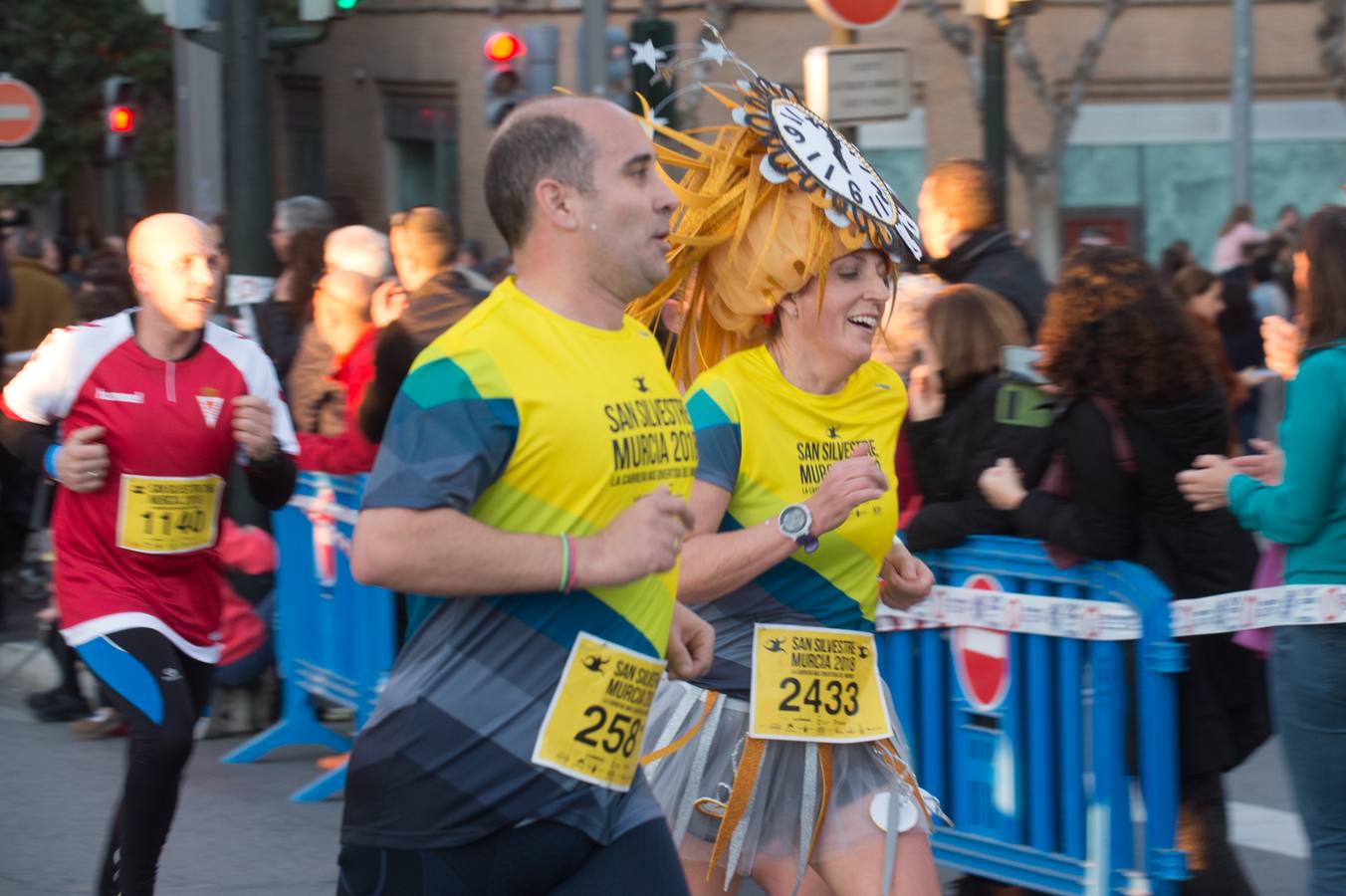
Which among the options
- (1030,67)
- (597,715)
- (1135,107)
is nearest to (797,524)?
(597,715)

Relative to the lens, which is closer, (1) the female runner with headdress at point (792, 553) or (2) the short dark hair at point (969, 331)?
(1) the female runner with headdress at point (792, 553)

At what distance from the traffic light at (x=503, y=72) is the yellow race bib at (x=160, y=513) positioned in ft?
24.1

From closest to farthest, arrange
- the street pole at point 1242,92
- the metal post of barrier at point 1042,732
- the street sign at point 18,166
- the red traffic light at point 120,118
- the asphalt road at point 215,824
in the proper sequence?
1. the metal post of barrier at point 1042,732
2. the asphalt road at point 215,824
3. the street sign at point 18,166
4. the red traffic light at point 120,118
5. the street pole at point 1242,92

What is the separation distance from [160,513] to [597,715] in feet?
8.03

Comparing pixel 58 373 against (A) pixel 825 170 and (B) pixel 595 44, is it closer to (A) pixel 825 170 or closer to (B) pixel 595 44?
(A) pixel 825 170

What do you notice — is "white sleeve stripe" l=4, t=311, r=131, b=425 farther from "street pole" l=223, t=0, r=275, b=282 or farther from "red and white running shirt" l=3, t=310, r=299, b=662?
"street pole" l=223, t=0, r=275, b=282

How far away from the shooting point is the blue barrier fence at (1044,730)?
4855 mm

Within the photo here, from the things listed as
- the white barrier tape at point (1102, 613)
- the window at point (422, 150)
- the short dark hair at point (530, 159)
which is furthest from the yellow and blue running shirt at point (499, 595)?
the window at point (422, 150)

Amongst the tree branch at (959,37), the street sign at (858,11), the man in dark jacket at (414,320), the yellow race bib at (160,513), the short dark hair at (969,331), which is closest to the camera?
the yellow race bib at (160,513)

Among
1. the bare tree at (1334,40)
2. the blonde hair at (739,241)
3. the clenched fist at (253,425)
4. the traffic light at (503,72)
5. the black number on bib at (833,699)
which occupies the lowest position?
the black number on bib at (833,699)

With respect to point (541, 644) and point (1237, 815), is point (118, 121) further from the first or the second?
point (541, 644)

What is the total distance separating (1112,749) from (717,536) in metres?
1.59

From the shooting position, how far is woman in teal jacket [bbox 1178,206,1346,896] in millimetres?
4305

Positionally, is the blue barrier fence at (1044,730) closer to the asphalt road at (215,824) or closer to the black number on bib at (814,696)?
the asphalt road at (215,824)
